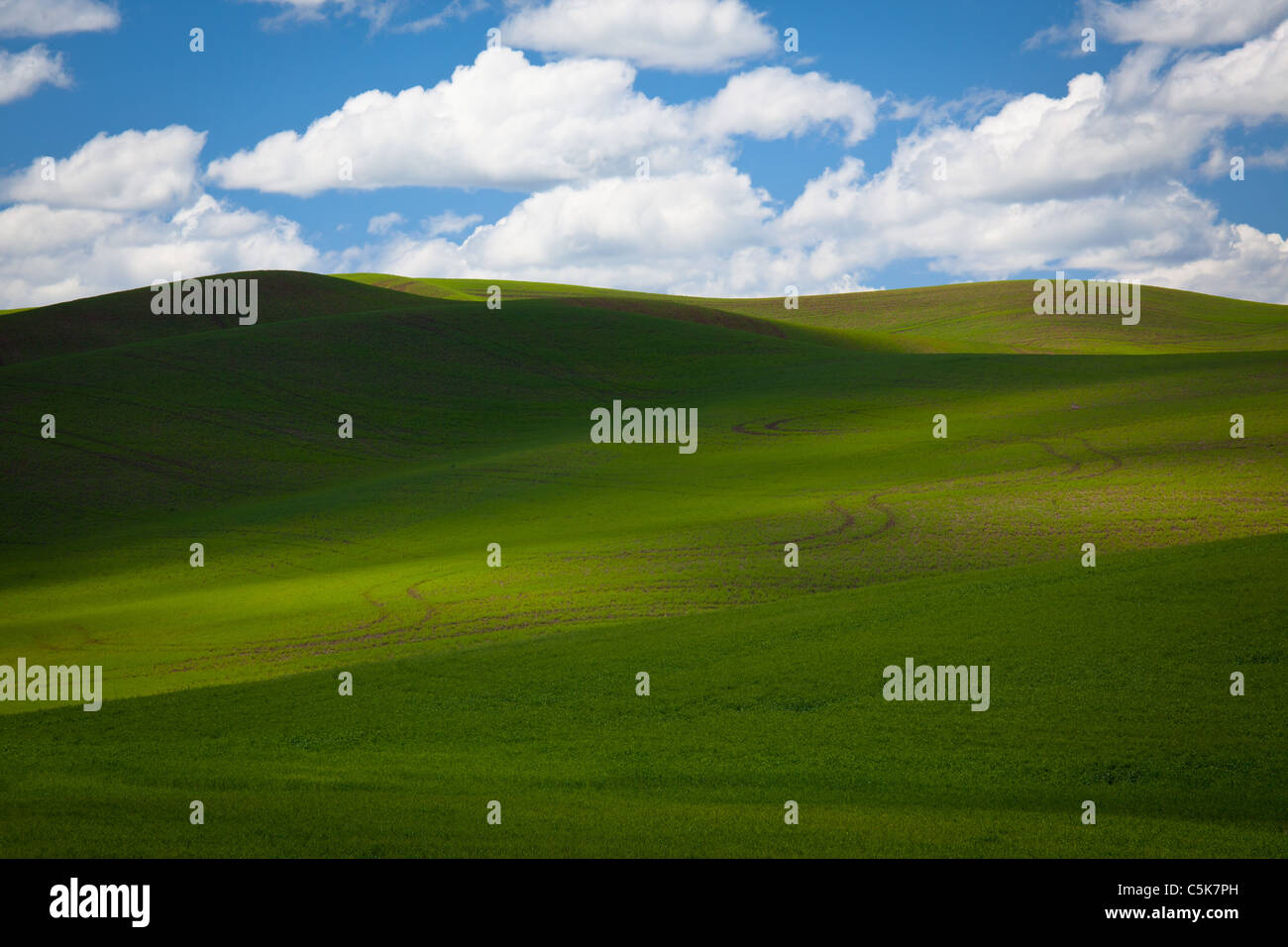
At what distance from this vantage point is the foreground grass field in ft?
44.3

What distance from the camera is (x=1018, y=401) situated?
56562 millimetres

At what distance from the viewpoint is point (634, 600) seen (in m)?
27.3

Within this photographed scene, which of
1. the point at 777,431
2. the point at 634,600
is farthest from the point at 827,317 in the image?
the point at 634,600

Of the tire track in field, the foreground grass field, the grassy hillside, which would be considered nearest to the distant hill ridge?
the grassy hillside

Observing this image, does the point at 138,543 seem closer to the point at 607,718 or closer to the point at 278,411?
the point at 278,411

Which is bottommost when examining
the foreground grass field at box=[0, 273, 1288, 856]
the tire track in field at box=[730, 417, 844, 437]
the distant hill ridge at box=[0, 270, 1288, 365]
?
the foreground grass field at box=[0, 273, 1288, 856]

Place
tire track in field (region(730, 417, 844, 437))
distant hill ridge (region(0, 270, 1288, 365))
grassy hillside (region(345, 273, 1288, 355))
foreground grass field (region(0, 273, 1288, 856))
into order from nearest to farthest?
foreground grass field (region(0, 273, 1288, 856))
tire track in field (region(730, 417, 844, 437))
distant hill ridge (region(0, 270, 1288, 365))
grassy hillside (region(345, 273, 1288, 355))

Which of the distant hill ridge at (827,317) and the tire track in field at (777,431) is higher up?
the distant hill ridge at (827,317)

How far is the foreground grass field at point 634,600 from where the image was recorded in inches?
531

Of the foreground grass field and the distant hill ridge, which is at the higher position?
the distant hill ridge

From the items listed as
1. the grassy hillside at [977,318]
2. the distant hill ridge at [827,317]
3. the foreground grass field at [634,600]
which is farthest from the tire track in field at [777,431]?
the grassy hillside at [977,318]

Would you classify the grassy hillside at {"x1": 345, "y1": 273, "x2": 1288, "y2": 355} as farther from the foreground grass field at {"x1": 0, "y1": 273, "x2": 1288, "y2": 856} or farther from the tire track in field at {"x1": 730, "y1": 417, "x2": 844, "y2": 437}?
the tire track in field at {"x1": 730, "y1": 417, "x2": 844, "y2": 437}

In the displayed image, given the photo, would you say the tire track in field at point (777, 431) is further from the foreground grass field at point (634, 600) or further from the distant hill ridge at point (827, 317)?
the distant hill ridge at point (827, 317)
